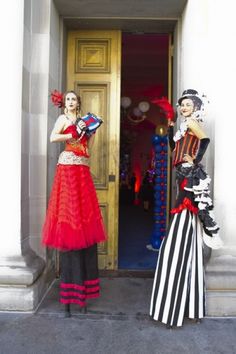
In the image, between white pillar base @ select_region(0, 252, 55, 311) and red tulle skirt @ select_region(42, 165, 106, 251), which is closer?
red tulle skirt @ select_region(42, 165, 106, 251)

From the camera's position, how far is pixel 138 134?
659 inches

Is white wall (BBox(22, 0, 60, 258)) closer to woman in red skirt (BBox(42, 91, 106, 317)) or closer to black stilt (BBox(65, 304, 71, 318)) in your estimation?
woman in red skirt (BBox(42, 91, 106, 317))

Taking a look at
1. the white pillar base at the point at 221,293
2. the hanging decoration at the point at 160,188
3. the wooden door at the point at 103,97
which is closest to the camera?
the white pillar base at the point at 221,293

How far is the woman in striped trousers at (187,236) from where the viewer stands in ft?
11.2

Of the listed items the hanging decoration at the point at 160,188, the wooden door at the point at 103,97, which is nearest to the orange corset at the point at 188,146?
the wooden door at the point at 103,97

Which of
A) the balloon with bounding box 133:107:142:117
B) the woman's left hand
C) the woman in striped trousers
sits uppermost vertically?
the balloon with bounding box 133:107:142:117

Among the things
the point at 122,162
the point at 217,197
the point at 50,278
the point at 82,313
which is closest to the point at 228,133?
the point at 217,197

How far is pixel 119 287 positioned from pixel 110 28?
10.8 feet

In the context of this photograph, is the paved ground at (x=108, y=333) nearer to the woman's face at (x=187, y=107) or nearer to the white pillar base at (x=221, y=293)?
the white pillar base at (x=221, y=293)

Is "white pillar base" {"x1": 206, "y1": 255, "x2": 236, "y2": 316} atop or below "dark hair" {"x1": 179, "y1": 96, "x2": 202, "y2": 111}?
below

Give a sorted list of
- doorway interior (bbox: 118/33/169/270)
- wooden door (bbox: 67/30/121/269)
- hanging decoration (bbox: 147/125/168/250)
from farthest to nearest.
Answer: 1. doorway interior (bbox: 118/33/169/270)
2. hanging decoration (bbox: 147/125/168/250)
3. wooden door (bbox: 67/30/121/269)

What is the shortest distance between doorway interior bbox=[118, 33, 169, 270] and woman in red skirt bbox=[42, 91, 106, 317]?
1726 millimetres

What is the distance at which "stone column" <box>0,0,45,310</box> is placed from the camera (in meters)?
3.74

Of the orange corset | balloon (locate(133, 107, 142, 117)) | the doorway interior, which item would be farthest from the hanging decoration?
balloon (locate(133, 107, 142, 117))
